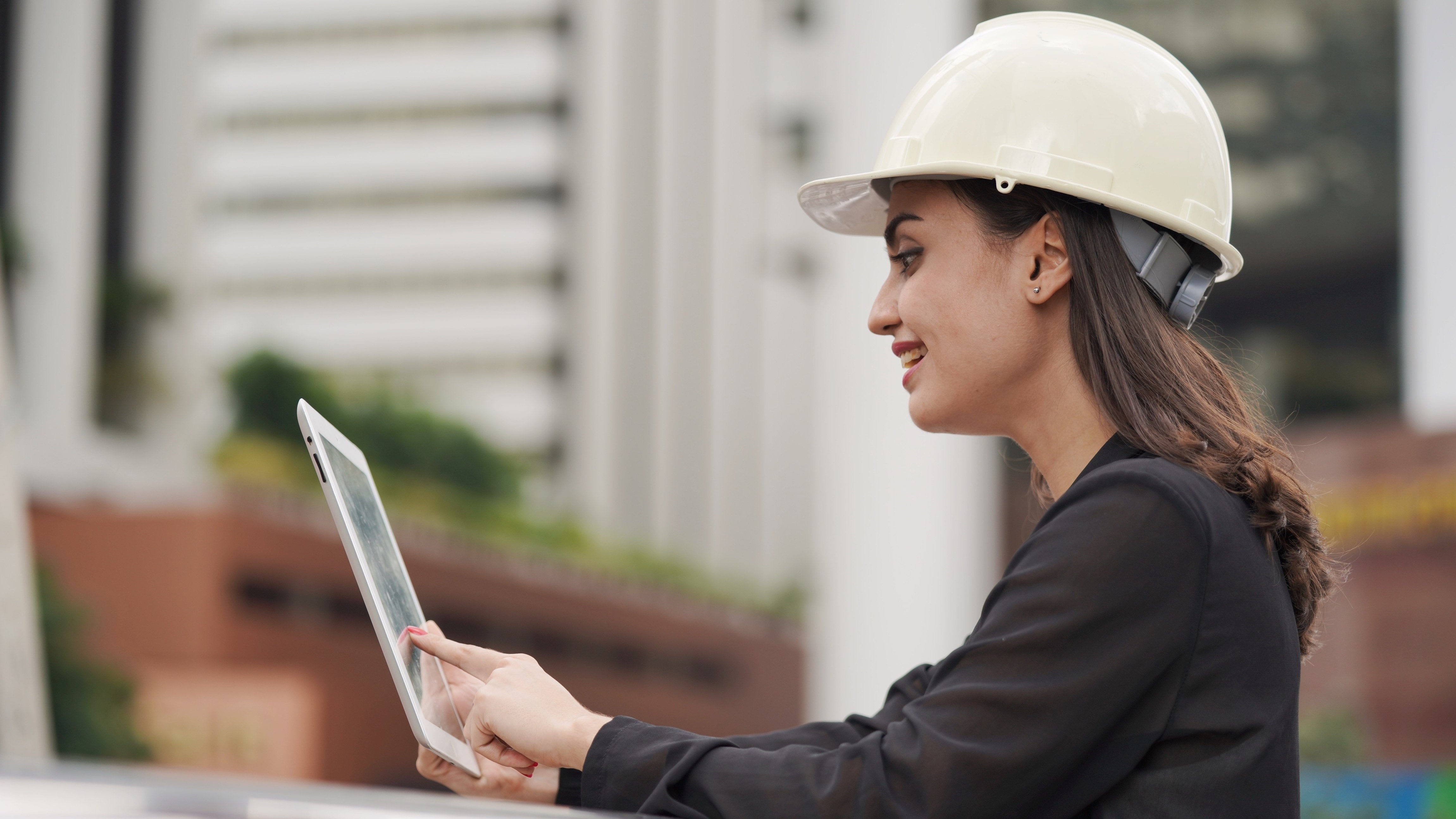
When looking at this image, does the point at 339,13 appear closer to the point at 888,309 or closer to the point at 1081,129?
the point at 888,309

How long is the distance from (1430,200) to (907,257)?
571 inches

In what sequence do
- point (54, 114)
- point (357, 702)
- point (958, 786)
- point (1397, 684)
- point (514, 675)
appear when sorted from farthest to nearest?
point (54, 114), point (357, 702), point (1397, 684), point (514, 675), point (958, 786)

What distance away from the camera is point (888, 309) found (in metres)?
1.66

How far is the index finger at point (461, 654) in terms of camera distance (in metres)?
1.57

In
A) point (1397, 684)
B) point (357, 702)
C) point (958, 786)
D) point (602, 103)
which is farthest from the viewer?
point (602, 103)

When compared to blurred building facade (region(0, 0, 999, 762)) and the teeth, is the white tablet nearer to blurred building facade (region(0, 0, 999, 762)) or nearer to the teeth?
the teeth

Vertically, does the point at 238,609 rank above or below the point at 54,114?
below

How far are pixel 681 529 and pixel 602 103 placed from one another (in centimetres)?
1234

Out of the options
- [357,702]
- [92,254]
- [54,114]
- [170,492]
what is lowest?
[357,702]

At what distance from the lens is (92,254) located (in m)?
15.8

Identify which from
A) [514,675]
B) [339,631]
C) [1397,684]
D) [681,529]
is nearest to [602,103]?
[681,529]

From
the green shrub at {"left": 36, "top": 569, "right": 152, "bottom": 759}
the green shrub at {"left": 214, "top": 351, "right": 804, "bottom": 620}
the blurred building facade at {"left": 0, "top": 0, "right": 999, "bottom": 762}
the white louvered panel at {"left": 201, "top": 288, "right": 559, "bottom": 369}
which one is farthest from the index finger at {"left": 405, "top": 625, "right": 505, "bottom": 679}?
the white louvered panel at {"left": 201, "top": 288, "right": 559, "bottom": 369}

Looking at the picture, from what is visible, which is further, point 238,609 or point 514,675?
point 238,609

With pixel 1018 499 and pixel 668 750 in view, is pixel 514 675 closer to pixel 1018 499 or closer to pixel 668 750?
pixel 668 750
